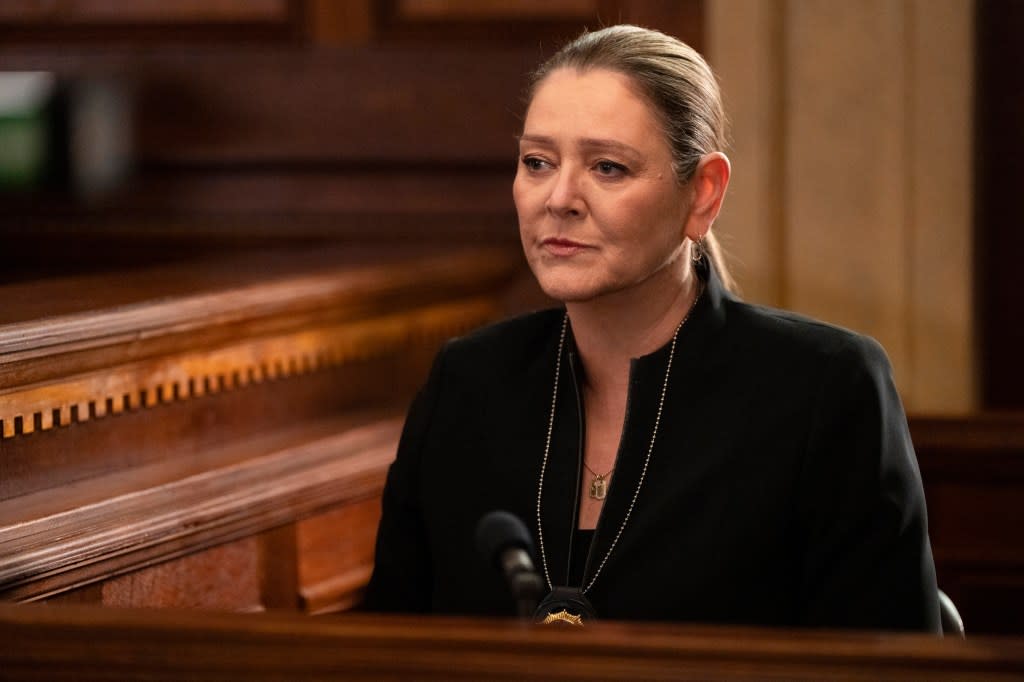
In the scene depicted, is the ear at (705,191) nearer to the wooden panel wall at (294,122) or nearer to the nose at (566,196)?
the nose at (566,196)

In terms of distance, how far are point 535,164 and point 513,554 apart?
0.74 m

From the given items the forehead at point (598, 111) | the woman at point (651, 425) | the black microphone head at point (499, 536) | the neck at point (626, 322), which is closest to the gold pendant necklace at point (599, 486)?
the woman at point (651, 425)

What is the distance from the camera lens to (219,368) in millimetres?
2994

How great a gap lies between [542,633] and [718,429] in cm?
79

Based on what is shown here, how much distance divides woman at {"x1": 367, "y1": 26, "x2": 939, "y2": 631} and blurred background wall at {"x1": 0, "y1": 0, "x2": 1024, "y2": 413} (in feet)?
5.74

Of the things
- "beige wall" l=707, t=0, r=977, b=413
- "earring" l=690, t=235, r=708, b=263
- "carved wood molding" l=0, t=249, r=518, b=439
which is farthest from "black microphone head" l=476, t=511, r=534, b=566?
"beige wall" l=707, t=0, r=977, b=413

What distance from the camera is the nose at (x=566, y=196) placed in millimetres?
2098

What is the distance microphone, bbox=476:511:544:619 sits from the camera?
60.3 inches

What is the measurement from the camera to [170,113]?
15.0ft

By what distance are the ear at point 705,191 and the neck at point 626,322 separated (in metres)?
0.06

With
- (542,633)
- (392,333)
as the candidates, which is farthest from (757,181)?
(542,633)

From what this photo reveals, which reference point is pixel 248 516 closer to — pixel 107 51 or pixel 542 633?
pixel 542 633

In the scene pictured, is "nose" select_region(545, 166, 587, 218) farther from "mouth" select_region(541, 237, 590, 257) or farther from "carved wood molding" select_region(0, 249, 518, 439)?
"carved wood molding" select_region(0, 249, 518, 439)

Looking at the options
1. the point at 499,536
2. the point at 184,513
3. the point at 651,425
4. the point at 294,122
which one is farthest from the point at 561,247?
the point at 294,122
